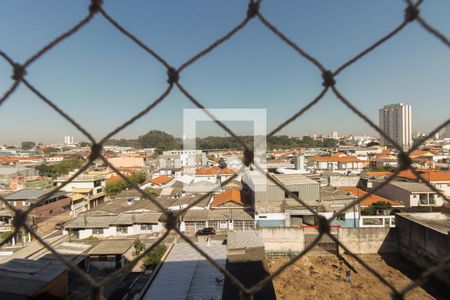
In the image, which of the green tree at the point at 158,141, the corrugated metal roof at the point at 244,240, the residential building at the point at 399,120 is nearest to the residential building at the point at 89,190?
the corrugated metal roof at the point at 244,240

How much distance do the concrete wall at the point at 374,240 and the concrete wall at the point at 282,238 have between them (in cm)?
108

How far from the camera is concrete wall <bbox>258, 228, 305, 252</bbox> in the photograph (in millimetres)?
6938

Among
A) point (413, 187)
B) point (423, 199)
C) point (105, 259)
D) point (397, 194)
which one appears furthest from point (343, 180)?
point (105, 259)

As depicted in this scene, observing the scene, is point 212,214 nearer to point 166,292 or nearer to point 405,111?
point 166,292

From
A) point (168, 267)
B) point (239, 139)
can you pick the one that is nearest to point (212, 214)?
point (168, 267)

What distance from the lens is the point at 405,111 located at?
21.5 meters

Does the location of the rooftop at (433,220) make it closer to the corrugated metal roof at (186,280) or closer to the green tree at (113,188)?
the corrugated metal roof at (186,280)

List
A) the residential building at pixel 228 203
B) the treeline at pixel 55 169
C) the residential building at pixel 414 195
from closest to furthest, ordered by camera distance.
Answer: the residential building at pixel 228 203
the residential building at pixel 414 195
the treeline at pixel 55 169

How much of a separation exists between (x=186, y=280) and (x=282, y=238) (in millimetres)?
3568

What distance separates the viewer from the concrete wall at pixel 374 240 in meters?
6.96

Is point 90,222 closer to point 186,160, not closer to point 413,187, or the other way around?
point 413,187

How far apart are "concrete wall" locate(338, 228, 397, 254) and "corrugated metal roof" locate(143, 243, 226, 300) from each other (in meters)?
3.65

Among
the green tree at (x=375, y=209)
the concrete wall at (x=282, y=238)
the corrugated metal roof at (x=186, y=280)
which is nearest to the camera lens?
the corrugated metal roof at (x=186, y=280)

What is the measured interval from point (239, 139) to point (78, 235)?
9056 millimetres
